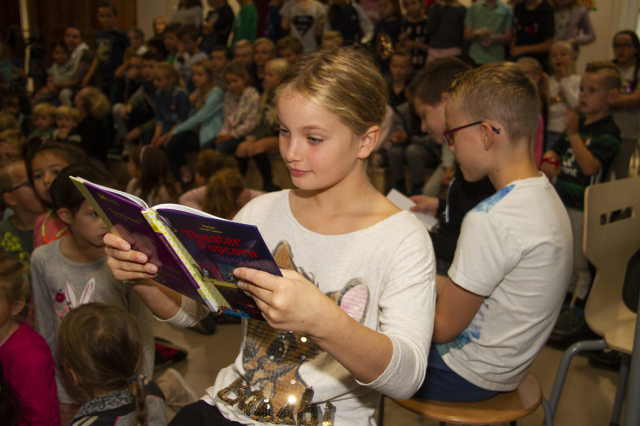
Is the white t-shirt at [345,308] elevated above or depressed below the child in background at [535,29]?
below

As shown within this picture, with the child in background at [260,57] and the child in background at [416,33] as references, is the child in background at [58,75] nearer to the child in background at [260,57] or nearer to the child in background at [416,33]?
the child in background at [260,57]

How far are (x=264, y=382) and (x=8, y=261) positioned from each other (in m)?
1.17

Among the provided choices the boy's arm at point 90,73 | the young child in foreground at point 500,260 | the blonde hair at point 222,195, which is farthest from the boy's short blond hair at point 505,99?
the boy's arm at point 90,73

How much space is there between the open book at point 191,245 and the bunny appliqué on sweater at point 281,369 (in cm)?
18

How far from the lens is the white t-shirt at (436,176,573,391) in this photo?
1281 mm

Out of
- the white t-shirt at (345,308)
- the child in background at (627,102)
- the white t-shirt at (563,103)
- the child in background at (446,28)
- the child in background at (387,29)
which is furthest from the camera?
the child in background at (387,29)

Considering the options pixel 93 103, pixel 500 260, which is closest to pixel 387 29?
pixel 93 103

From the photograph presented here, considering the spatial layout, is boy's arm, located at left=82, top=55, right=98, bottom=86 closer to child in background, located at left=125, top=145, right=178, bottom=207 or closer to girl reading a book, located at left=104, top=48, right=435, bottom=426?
child in background, located at left=125, top=145, right=178, bottom=207

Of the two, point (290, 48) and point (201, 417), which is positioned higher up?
point (290, 48)

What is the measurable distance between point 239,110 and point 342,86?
3.97m

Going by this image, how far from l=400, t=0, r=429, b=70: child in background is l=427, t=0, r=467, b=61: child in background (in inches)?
4.3

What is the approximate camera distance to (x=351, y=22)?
5141 millimetres

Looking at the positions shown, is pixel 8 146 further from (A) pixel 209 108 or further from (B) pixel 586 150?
(B) pixel 586 150

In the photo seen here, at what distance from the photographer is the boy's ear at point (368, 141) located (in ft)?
3.60
